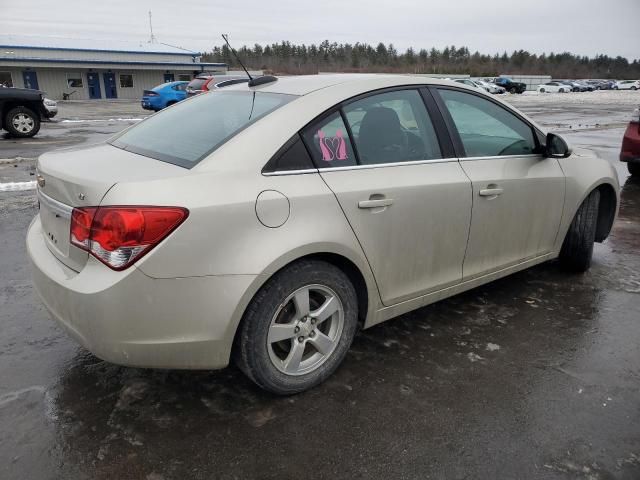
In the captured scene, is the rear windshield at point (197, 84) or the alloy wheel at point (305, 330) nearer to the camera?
the alloy wheel at point (305, 330)

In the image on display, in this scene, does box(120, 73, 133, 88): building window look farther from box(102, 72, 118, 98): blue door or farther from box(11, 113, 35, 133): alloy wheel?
box(11, 113, 35, 133): alloy wheel

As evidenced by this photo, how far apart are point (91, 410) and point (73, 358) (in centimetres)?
57

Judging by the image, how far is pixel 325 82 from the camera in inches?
114

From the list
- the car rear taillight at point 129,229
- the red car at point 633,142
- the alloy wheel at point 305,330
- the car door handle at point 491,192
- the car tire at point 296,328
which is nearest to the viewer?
the car rear taillight at point 129,229

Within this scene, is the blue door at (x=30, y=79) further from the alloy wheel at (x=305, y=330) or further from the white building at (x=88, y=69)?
the alloy wheel at (x=305, y=330)

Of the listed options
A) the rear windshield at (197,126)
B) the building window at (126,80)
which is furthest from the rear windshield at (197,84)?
the building window at (126,80)

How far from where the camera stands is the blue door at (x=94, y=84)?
4197 cm

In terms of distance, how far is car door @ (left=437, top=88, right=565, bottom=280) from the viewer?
127 inches

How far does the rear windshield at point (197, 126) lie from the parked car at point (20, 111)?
36.1 ft

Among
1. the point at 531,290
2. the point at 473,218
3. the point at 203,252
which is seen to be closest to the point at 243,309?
the point at 203,252

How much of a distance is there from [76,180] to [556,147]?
310cm

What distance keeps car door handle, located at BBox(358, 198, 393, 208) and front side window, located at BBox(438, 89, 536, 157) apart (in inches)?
32.3

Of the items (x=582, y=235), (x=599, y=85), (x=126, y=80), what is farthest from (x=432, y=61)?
(x=582, y=235)

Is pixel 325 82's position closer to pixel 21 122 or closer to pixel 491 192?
pixel 491 192
